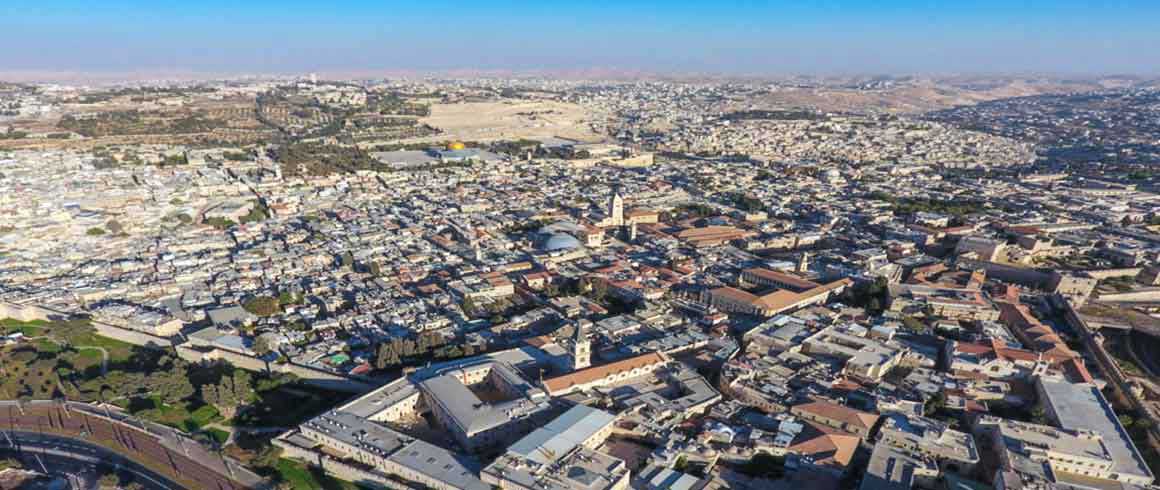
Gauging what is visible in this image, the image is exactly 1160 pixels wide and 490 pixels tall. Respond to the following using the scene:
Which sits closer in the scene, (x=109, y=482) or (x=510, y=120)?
(x=109, y=482)

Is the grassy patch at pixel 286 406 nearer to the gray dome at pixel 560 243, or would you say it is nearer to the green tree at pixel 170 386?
the green tree at pixel 170 386

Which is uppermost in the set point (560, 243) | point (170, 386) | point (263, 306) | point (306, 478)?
point (560, 243)

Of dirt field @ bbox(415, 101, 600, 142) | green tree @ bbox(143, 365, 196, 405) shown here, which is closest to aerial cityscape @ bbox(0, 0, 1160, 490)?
green tree @ bbox(143, 365, 196, 405)

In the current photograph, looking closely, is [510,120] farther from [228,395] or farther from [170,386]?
[228,395]

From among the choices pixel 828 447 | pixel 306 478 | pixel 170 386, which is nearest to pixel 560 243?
pixel 170 386

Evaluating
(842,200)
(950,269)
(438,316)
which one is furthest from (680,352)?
(842,200)

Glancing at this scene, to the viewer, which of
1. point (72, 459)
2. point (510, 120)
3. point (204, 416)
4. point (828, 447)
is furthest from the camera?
point (510, 120)

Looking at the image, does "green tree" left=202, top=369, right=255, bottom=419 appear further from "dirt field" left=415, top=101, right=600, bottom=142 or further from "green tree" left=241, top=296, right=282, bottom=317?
"dirt field" left=415, top=101, right=600, bottom=142
